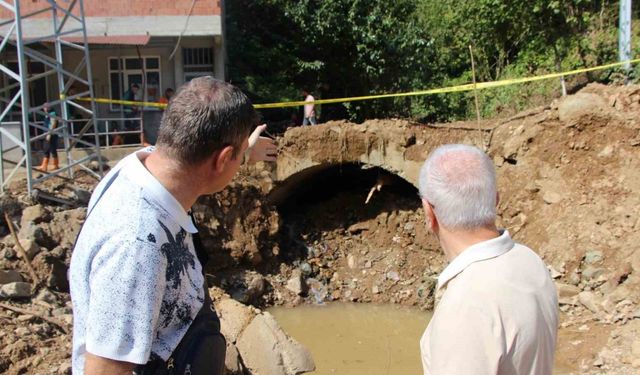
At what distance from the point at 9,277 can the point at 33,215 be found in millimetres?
1401

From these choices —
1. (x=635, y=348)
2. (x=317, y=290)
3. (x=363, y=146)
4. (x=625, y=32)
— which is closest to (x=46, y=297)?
(x=317, y=290)

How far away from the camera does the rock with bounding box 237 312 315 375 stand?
5.18 meters

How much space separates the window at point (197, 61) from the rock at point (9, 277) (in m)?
8.81

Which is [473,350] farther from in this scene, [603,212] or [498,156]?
[498,156]

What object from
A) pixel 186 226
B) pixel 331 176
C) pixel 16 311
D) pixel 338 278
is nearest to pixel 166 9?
pixel 331 176

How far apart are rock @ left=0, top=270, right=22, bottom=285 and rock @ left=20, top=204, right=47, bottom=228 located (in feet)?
3.85

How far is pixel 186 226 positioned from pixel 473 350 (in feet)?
2.75

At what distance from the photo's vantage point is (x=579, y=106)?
8398 mm

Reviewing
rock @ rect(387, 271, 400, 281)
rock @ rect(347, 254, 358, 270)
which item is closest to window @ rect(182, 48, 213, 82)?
rock @ rect(347, 254, 358, 270)

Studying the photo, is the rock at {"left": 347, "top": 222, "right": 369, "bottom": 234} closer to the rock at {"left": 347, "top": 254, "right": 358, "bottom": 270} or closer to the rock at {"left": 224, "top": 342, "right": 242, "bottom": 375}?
the rock at {"left": 347, "top": 254, "right": 358, "bottom": 270}

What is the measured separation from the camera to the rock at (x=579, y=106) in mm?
8244

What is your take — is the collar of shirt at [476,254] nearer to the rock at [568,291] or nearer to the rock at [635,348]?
the rock at [635,348]

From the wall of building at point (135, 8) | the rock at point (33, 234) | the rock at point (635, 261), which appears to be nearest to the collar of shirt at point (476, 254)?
the rock at point (635, 261)

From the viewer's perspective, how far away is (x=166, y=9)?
13.5m
